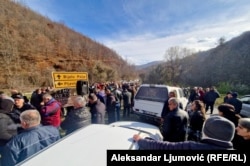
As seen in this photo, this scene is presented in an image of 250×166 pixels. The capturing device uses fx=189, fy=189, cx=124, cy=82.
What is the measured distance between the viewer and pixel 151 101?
28.3 feet

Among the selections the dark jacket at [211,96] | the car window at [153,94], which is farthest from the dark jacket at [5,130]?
the dark jacket at [211,96]

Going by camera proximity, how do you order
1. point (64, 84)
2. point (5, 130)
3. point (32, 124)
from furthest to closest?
1. point (64, 84)
2. point (5, 130)
3. point (32, 124)

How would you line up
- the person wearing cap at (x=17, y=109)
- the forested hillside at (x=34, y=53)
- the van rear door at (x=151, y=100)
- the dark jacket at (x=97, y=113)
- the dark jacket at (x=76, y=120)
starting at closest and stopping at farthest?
the dark jacket at (x=76, y=120), the person wearing cap at (x=17, y=109), the dark jacket at (x=97, y=113), the van rear door at (x=151, y=100), the forested hillside at (x=34, y=53)

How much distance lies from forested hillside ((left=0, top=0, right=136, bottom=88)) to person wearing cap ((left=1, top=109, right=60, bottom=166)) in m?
28.2

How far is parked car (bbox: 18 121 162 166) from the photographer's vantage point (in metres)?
1.80

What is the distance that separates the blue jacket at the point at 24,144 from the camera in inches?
99.8

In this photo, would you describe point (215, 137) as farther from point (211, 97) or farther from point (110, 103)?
point (211, 97)

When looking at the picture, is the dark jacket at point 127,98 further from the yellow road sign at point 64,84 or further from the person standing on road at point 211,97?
the person standing on road at point 211,97

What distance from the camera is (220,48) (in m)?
51.5

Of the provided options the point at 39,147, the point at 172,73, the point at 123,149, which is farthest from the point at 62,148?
the point at 172,73

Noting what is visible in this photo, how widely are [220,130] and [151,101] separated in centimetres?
669

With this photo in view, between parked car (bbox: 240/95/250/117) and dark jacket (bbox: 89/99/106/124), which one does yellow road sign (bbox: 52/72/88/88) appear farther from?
parked car (bbox: 240/95/250/117)

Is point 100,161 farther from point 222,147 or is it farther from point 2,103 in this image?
point 2,103

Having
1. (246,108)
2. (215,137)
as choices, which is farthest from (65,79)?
(246,108)
